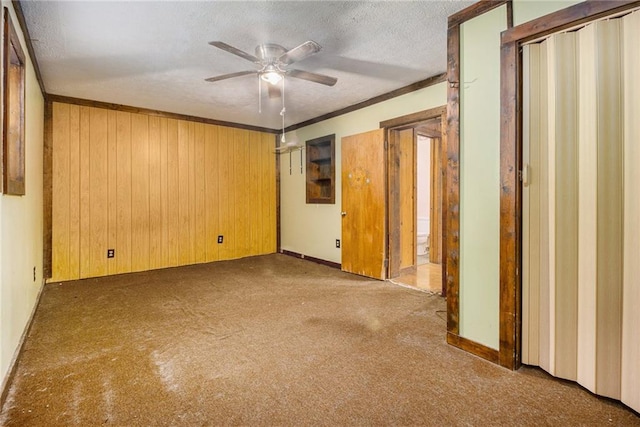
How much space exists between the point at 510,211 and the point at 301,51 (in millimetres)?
1655

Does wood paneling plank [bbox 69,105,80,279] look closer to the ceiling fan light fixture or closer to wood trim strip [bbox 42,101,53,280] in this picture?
wood trim strip [bbox 42,101,53,280]

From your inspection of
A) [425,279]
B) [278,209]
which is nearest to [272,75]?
[425,279]

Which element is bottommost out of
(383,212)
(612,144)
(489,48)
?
Answer: (383,212)

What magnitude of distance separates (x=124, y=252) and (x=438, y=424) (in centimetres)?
415

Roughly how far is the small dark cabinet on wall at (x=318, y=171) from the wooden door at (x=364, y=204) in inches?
23.1

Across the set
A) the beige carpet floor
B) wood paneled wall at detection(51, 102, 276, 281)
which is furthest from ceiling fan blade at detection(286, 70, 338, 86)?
wood paneled wall at detection(51, 102, 276, 281)

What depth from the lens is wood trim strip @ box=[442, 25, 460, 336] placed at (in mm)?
2053

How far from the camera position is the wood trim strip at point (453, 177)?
6.73ft

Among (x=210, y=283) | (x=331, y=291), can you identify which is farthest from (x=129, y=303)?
(x=331, y=291)

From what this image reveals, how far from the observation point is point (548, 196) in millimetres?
1728

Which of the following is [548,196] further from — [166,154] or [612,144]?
[166,154]

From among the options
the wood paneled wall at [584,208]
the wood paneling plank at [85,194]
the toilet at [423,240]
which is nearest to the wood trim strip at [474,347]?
the wood paneled wall at [584,208]

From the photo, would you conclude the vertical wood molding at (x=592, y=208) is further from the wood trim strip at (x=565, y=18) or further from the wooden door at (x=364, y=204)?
the wooden door at (x=364, y=204)

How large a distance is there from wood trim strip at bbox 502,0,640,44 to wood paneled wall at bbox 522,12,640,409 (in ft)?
0.16
